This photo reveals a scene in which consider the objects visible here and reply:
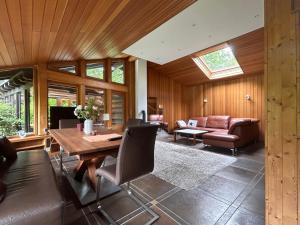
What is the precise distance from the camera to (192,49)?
15.1 feet

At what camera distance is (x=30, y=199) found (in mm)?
1205

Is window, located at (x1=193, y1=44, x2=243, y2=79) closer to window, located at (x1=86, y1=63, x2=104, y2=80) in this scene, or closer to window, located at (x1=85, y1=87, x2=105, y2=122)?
window, located at (x1=86, y1=63, x2=104, y2=80)

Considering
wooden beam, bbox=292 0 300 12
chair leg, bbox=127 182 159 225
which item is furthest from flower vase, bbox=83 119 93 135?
wooden beam, bbox=292 0 300 12

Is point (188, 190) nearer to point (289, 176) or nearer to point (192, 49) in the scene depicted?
point (289, 176)

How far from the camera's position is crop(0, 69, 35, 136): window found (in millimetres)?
3484

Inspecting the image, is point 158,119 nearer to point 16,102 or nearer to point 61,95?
point 61,95

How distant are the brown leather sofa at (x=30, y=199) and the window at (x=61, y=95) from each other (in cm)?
300

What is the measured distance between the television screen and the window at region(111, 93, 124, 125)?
203 centimetres

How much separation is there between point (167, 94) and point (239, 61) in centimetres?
359

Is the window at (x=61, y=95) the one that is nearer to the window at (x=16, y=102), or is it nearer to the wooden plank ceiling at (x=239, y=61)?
the window at (x=16, y=102)

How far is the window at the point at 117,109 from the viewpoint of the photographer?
6.38 meters

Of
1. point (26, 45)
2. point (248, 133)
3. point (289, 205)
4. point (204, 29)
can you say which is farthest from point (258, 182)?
point (26, 45)

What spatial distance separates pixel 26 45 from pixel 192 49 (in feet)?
12.9

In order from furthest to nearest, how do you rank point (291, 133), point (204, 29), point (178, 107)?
point (178, 107) → point (204, 29) → point (291, 133)
